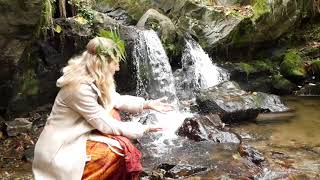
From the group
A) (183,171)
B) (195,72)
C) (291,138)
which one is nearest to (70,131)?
(183,171)

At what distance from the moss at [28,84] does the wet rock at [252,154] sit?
445 cm

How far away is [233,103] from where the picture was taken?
9492 mm

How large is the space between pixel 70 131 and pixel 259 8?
1013 cm

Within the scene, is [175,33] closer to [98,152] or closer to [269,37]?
[269,37]

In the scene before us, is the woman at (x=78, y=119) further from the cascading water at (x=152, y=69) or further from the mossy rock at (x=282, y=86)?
the mossy rock at (x=282, y=86)

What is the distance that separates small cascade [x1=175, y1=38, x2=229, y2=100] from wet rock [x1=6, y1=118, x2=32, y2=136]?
430cm

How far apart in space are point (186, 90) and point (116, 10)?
3969 millimetres

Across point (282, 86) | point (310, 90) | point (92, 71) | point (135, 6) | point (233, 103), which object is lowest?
point (310, 90)

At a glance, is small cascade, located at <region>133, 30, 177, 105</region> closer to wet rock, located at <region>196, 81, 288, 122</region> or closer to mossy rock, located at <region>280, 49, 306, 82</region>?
wet rock, located at <region>196, 81, 288, 122</region>

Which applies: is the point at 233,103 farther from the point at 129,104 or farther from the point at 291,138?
the point at 129,104

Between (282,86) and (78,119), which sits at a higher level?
(78,119)

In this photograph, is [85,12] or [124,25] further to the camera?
[124,25]

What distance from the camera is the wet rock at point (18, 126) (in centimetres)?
788

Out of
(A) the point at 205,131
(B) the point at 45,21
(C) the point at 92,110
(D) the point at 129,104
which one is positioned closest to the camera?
(C) the point at 92,110
